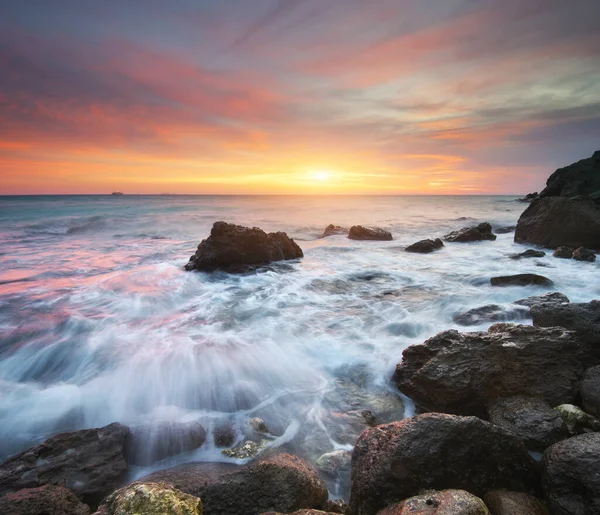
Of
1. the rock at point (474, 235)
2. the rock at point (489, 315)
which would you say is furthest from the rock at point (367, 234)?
the rock at point (489, 315)

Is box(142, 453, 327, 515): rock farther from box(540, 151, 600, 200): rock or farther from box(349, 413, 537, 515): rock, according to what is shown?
box(540, 151, 600, 200): rock

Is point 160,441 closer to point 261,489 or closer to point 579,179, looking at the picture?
point 261,489

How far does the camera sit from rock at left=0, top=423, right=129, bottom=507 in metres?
2.92

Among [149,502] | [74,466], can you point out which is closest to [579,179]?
[149,502]

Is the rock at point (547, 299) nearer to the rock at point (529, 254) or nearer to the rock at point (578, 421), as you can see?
the rock at point (578, 421)

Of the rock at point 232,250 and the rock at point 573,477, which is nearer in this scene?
the rock at point 573,477

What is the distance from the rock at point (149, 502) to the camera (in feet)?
6.75

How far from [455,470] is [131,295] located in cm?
856

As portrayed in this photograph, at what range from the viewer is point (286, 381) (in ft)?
16.9

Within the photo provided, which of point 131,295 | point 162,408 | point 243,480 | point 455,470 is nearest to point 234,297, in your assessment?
point 131,295

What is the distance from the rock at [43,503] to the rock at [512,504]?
9.37 ft

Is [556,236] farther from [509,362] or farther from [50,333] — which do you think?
[50,333]

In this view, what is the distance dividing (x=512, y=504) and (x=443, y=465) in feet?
1.51

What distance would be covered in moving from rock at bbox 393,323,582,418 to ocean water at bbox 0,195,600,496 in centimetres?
44
